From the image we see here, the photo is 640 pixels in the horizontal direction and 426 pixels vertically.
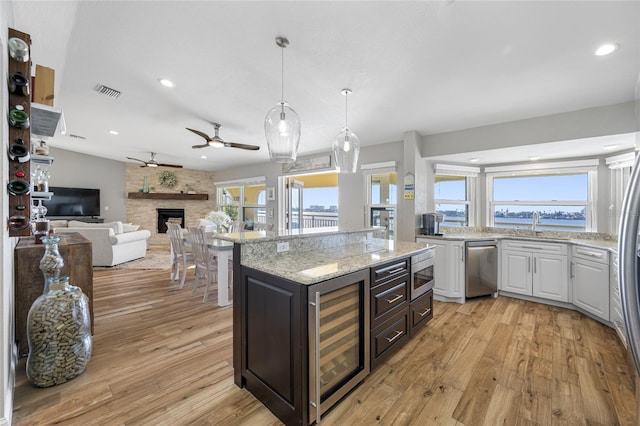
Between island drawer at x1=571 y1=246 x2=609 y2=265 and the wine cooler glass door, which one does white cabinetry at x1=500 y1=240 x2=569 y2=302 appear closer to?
island drawer at x1=571 y1=246 x2=609 y2=265

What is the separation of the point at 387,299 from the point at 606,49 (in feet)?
8.17

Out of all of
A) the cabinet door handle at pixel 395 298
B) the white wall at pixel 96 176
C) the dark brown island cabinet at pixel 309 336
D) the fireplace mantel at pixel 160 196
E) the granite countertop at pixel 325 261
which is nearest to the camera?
the dark brown island cabinet at pixel 309 336

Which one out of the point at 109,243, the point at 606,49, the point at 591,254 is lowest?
the point at 109,243

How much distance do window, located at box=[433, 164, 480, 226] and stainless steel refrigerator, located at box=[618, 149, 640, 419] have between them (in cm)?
391

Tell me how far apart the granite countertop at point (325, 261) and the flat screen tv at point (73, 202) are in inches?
330

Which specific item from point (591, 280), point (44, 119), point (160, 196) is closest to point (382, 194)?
point (591, 280)

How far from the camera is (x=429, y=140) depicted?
4.17 meters

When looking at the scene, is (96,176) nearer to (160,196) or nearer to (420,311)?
(160,196)

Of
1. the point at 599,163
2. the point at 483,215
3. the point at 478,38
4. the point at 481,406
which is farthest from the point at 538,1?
the point at 483,215

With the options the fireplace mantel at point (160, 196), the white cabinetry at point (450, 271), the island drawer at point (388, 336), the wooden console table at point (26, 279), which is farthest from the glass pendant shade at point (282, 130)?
the fireplace mantel at point (160, 196)

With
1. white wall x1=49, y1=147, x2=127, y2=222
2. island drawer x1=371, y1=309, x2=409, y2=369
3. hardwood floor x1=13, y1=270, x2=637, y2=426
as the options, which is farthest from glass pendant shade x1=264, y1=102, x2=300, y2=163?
white wall x1=49, y1=147, x2=127, y2=222

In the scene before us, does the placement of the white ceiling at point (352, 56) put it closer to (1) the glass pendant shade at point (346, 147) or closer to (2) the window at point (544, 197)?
(1) the glass pendant shade at point (346, 147)

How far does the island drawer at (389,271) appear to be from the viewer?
6.55 feet

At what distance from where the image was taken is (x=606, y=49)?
1991 mm
